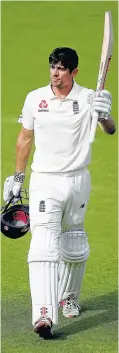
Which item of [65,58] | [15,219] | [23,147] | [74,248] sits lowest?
[74,248]

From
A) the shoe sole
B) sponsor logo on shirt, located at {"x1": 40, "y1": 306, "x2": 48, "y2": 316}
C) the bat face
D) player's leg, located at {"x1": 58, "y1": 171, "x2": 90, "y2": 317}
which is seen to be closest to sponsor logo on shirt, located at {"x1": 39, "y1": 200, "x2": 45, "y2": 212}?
player's leg, located at {"x1": 58, "y1": 171, "x2": 90, "y2": 317}

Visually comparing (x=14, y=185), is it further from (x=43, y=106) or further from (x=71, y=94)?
(x=71, y=94)

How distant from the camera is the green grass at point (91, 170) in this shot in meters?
10.4

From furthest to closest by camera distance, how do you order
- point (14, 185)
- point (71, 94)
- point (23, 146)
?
1. point (14, 185)
2. point (23, 146)
3. point (71, 94)

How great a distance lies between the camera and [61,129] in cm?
1035

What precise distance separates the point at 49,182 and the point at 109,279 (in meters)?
1.93

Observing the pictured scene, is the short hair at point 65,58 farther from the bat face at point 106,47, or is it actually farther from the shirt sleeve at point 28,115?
the shirt sleeve at point 28,115

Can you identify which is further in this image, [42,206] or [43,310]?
[42,206]

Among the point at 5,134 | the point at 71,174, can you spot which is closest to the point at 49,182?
the point at 71,174

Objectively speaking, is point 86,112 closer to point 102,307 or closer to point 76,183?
point 76,183

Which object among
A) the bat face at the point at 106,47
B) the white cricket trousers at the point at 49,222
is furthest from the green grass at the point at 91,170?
the bat face at the point at 106,47

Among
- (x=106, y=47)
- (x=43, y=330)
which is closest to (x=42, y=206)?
(x=43, y=330)

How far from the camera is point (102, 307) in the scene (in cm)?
1123

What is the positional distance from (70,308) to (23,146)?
137cm
